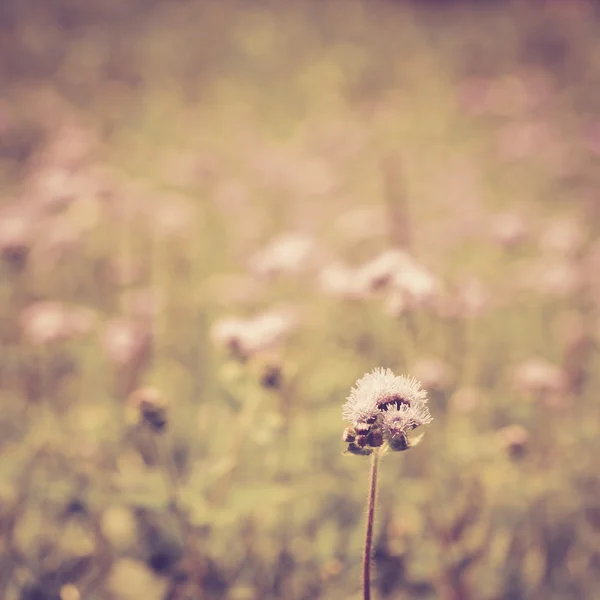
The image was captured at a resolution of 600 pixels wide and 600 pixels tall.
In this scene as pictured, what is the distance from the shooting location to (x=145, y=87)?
7137 mm

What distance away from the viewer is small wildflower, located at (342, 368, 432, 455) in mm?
1065

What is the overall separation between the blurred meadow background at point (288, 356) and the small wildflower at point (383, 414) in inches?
26.2

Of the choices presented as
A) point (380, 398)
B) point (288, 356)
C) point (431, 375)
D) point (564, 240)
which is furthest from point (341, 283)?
point (564, 240)

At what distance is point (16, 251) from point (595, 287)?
278cm

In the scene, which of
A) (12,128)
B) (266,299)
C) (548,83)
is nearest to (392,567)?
(266,299)

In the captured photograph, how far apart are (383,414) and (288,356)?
1.71 meters

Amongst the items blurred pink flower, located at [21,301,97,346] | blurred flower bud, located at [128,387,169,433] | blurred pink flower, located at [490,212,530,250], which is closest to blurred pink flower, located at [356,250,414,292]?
blurred flower bud, located at [128,387,169,433]

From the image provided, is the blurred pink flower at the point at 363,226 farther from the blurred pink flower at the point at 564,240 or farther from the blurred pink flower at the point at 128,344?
the blurred pink flower at the point at 128,344

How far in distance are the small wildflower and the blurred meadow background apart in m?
→ 0.66

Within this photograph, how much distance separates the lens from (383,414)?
1.07 meters

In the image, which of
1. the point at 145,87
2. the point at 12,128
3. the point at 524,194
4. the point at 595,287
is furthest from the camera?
the point at 145,87

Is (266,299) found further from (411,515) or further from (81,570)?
(81,570)

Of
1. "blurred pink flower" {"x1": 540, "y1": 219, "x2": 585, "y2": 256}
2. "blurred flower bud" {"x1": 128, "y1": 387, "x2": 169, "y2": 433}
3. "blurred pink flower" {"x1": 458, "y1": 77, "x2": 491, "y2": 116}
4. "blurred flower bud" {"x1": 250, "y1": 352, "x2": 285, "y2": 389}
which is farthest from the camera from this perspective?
"blurred pink flower" {"x1": 458, "y1": 77, "x2": 491, "y2": 116}

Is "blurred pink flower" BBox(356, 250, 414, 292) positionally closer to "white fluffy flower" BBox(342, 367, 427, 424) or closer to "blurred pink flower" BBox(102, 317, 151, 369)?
"white fluffy flower" BBox(342, 367, 427, 424)
